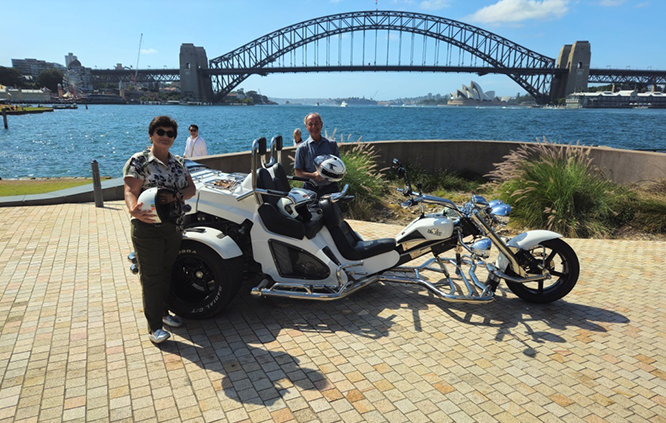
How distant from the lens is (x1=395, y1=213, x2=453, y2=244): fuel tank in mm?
4438

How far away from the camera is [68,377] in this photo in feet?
10.8

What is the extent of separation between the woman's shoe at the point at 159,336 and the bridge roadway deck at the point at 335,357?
0.25 feet

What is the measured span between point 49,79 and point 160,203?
183 m

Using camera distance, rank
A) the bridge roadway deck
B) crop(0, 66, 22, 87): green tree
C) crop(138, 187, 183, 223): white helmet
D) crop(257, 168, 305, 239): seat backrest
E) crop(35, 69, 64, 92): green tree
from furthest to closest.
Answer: crop(35, 69, 64, 92): green tree → crop(0, 66, 22, 87): green tree → crop(257, 168, 305, 239): seat backrest → crop(138, 187, 183, 223): white helmet → the bridge roadway deck

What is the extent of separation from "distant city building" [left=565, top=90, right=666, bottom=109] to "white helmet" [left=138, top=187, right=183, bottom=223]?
13031 cm

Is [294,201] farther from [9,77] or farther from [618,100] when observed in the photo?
[9,77]

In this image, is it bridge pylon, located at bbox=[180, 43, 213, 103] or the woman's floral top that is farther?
bridge pylon, located at bbox=[180, 43, 213, 103]

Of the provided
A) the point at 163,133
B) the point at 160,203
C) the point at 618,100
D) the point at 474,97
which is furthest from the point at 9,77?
the point at 618,100

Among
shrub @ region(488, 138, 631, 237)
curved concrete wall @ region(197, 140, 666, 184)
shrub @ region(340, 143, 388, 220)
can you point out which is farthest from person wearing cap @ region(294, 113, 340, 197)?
curved concrete wall @ region(197, 140, 666, 184)

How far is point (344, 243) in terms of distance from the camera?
14.8 ft

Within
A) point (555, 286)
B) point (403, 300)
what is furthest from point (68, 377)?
A: point (555, 286)

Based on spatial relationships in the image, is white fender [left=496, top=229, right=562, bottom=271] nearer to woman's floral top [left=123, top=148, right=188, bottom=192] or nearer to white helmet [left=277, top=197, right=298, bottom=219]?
white helmet [left=277, top=197, right=298, bottom=219]

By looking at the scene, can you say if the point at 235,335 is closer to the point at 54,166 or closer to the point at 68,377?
the point at 68,377

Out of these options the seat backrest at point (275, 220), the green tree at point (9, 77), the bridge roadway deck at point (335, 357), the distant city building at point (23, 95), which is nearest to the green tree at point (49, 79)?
the green tree at point (9, 77)
